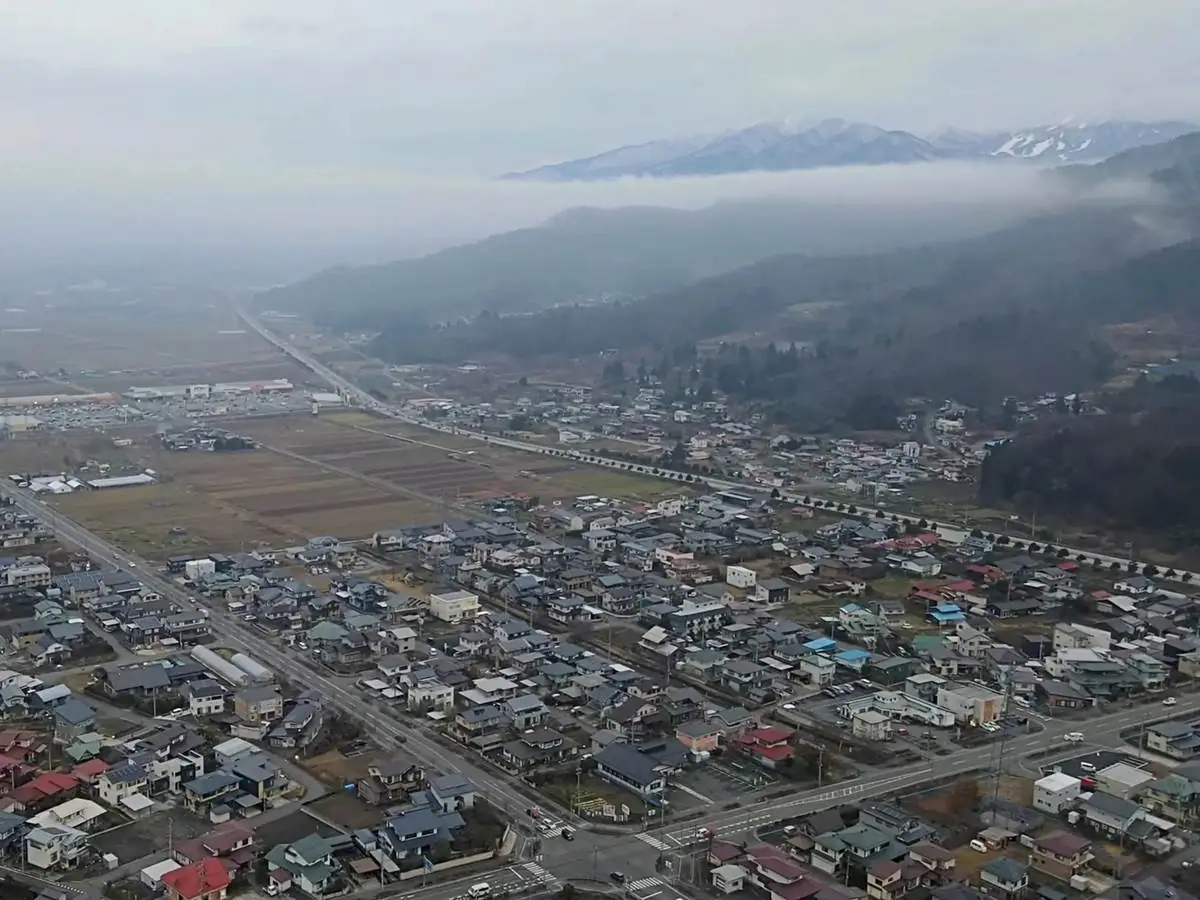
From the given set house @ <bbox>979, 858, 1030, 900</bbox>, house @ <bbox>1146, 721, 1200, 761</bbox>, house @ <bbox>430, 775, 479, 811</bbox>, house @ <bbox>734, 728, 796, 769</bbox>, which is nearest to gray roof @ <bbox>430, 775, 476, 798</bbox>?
house @ <bbox>430, 775, 479, 811</bbox>

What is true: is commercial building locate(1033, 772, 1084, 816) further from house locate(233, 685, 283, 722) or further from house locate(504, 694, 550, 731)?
house locate(233, 685, 283, 722)

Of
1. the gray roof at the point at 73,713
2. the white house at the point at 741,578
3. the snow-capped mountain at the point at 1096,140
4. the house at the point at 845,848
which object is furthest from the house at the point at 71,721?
the snow-capped mountain at the point at 1096,140

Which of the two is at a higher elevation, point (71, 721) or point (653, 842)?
point (71, 721)

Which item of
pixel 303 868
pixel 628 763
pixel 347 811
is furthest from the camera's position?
pixel 628 763

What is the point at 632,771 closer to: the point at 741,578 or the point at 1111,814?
the point at 1111,814

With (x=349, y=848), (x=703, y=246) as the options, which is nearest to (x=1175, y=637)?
(x=349, y=848)

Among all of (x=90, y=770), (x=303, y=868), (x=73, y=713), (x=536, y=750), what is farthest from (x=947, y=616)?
(x=73, y=713)
